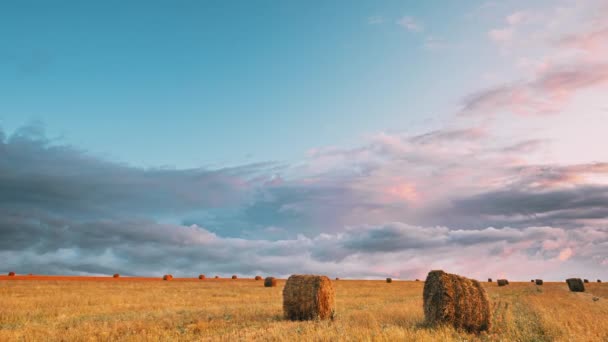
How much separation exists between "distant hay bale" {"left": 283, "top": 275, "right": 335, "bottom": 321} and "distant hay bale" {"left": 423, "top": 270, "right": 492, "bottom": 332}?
4123 millimetres

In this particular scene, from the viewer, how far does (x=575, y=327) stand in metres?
14.4

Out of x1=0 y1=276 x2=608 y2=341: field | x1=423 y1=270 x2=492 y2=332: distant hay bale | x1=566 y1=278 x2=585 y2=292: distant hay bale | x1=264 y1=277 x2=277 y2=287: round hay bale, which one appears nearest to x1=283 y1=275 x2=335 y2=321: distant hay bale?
x1=0 y1=276 x2=608 y2=341: field

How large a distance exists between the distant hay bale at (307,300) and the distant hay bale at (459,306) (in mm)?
4123

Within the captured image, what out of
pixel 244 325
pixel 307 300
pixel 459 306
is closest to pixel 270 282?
pixel 307 300

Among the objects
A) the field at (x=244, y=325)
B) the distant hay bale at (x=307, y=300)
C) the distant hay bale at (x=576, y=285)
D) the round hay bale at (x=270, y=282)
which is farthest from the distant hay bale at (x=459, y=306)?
the distant hay bale at (x=576, y=285)

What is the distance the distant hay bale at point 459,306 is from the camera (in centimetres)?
1384

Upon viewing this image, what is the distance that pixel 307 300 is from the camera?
654 inches

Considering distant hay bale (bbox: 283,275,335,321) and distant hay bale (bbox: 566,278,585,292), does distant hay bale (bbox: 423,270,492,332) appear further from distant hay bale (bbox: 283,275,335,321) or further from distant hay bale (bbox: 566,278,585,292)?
distant hay bale (bbox: 566,278,585,292)

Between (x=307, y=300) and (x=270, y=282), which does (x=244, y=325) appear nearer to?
(x=307, y=300)

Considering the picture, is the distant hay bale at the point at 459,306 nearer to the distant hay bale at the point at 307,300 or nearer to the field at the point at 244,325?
the field at the point at 244,325

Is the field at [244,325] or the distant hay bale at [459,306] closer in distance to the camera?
the field at [244,325]

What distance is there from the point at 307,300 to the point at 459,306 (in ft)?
17.8

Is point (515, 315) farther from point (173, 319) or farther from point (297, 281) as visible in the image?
point (173, 319)

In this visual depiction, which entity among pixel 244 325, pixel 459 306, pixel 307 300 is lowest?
pixel 244 325
